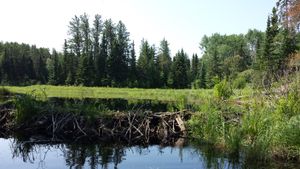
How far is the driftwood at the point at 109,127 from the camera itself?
14.0 metres

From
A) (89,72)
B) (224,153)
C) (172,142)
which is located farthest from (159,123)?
(89,72)

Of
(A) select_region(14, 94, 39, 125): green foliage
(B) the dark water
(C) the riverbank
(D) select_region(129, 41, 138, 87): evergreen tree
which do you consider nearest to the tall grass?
(C) the riverbank

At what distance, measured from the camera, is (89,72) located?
72750mm

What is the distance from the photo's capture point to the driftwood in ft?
46.1

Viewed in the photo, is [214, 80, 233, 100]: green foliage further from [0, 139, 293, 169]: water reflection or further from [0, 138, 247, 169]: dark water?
[0, 138, 247, 169]: dark water

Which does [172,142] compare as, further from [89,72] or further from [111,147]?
[89,72]

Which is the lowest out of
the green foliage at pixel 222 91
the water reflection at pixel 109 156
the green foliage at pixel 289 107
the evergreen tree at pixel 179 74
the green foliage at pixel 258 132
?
the water reflection at pixel 109 156

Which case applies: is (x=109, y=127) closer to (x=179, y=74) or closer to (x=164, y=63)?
(x=179, y=74)

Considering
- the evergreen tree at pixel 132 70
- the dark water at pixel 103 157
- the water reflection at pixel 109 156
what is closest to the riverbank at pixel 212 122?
the water reflection at pixel 109 156

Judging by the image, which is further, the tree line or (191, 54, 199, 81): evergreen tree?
(191, 54, 199, 81): evergreen tree

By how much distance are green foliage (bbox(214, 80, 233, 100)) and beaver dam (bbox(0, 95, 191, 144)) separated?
4.82 feet

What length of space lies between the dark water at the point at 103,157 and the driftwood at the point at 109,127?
36.4 inches

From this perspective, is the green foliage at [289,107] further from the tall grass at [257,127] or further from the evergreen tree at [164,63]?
the evergreen tree at [164,63]

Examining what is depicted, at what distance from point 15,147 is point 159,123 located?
5.04 meters
